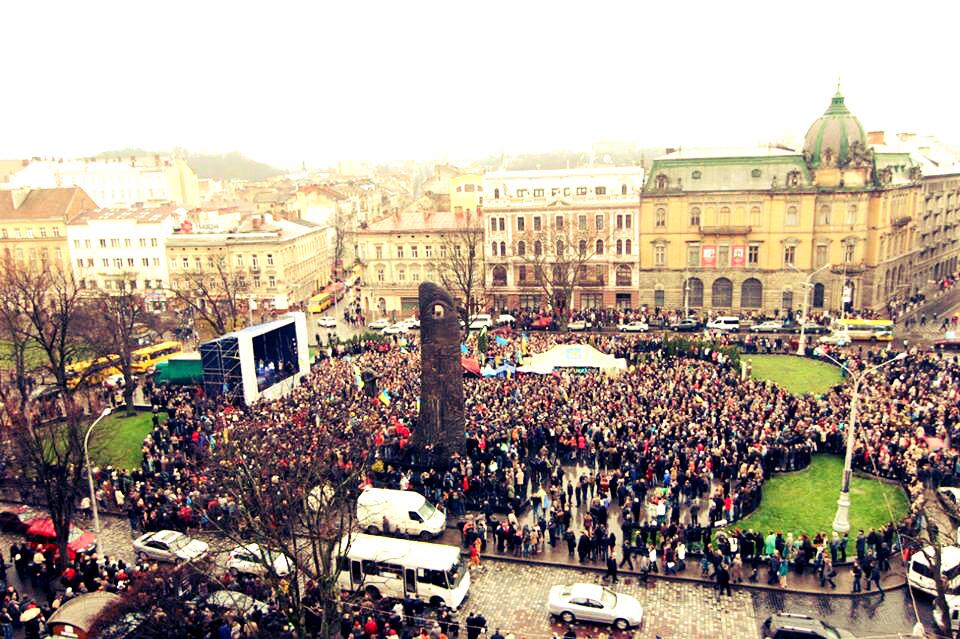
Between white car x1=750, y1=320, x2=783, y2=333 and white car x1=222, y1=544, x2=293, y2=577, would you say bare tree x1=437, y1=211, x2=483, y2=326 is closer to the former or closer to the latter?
white car x1=750, y1=320, x2=783, y2=333

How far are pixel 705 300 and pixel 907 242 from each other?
1761cm

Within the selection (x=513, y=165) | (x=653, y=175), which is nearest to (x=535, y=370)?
(x=653, y=175)

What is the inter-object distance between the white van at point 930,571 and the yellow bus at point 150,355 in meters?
42.4

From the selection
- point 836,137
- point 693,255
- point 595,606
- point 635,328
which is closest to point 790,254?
point 693,255

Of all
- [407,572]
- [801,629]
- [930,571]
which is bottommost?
[801,629]

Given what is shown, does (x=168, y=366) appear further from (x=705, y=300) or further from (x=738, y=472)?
(x=705, y=300)

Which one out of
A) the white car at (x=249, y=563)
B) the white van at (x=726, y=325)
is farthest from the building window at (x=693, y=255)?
the white car at (x=249, y=563)

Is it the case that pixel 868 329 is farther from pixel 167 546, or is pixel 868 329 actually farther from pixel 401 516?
pixel 167 546

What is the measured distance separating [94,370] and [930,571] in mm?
39883

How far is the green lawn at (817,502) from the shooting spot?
24266mm

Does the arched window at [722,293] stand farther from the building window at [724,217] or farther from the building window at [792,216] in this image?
the building window at [792,216]

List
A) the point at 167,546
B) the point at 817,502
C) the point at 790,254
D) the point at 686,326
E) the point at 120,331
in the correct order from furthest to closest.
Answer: the point at 790,254 → the point at 686,326 → the point at 120,331 → the point at 817,502 → the point at 167,546

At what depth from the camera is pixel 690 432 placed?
2847 cm

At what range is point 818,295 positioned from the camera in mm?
57188
